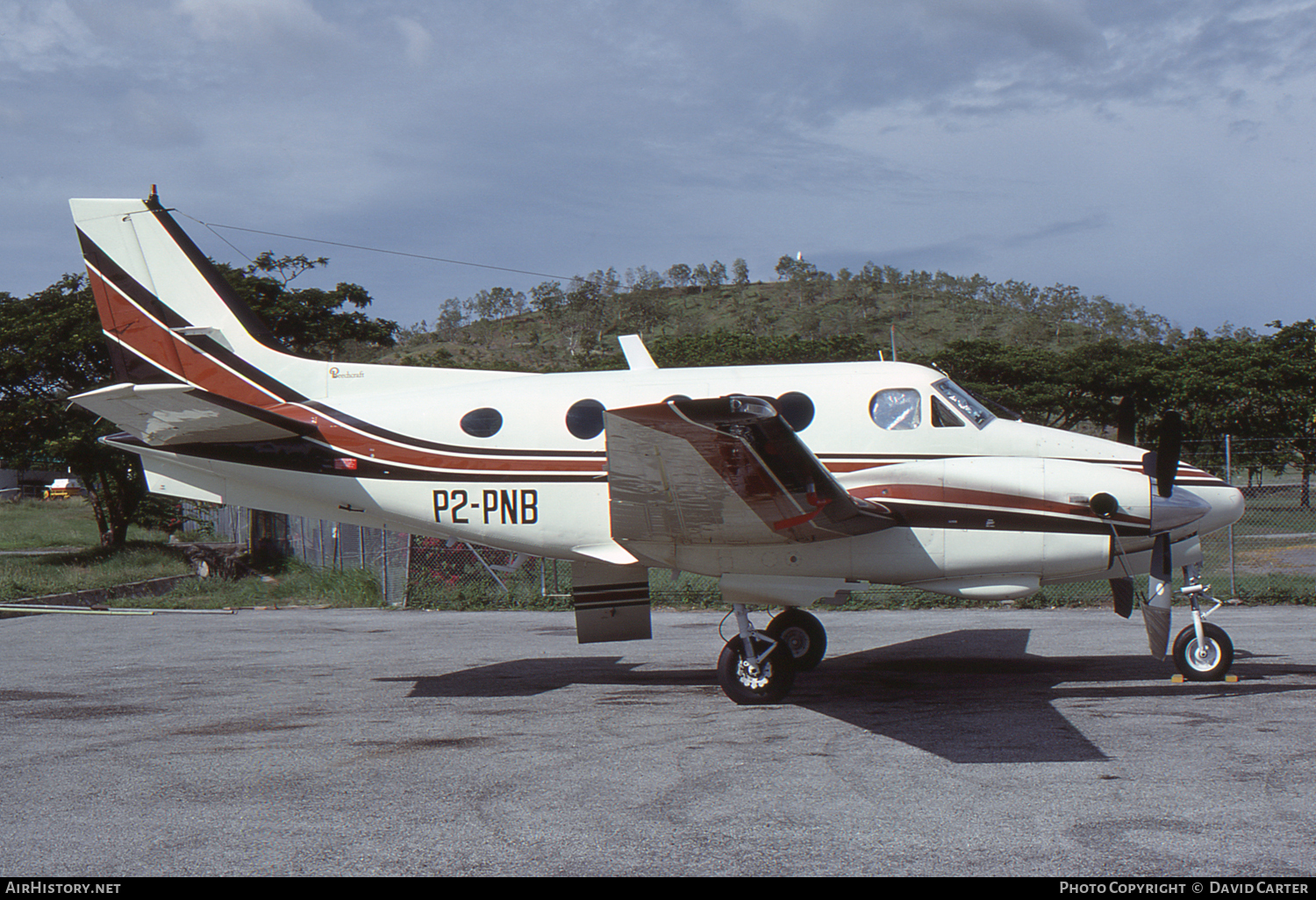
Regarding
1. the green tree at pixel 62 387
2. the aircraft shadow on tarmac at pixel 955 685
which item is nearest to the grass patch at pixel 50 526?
the green tree at pixel 62 387

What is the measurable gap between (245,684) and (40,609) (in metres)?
9.53

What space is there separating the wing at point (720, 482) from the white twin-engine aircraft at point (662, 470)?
0.03 m

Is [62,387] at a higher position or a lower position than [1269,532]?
higher

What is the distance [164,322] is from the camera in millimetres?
10469

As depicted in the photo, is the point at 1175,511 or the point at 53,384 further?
the point at 53,384

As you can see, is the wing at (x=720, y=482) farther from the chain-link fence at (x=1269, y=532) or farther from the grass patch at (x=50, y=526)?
the grass patch at (x=50, y=526)

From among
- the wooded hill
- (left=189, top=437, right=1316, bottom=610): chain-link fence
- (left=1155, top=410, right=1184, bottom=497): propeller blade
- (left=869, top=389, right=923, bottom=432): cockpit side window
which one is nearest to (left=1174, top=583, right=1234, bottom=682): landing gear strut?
(left=1155, top=410, right=1184, bottom=497): propeller blade

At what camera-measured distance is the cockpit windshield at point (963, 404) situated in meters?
9.12

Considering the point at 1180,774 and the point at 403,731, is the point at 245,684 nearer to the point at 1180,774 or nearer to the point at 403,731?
the point at 403,731

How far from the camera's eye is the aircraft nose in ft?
28.1

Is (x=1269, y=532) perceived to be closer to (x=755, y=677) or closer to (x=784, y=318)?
(x=755, y=677)

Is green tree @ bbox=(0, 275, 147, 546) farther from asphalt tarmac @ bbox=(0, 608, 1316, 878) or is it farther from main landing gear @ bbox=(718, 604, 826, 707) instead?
main landing gear @ bbox=(718, 604, 826, 707)

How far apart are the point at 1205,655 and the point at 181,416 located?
9.99 metres

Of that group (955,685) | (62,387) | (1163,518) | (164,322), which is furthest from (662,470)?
(62,387)
